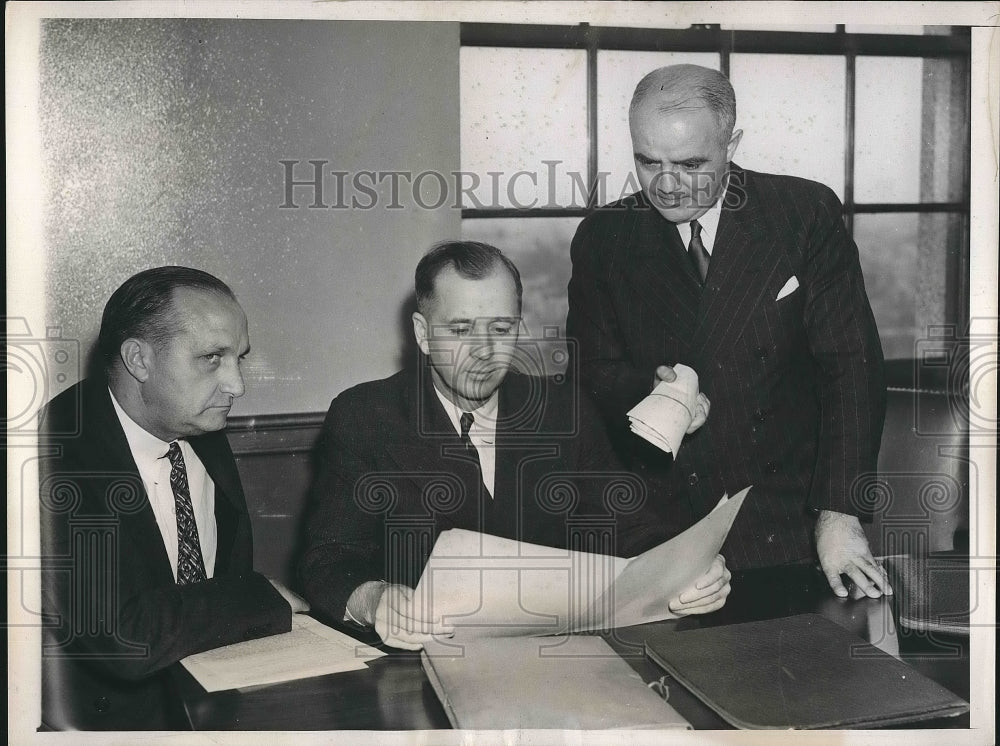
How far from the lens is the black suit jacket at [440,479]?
63.8 inches

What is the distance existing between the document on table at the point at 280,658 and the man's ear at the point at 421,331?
53 cm

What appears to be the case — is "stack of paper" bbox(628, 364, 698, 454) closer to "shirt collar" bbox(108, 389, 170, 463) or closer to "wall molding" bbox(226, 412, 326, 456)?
"wall molding" bbox(226, 412, 326, 456)

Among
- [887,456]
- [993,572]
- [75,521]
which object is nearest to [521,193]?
[887,456]

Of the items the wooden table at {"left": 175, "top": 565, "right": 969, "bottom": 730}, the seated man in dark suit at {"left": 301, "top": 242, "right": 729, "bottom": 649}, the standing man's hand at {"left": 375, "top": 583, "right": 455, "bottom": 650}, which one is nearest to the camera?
the wooden table at {"left": 175, "top": 565, "right": 969, "bottom": 730}

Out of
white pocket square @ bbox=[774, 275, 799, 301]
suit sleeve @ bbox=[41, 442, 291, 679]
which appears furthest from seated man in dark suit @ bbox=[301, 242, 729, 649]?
white pocket square @ bbox=[774, 275, 799, 301]

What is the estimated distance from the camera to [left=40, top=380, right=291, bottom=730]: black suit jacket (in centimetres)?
153

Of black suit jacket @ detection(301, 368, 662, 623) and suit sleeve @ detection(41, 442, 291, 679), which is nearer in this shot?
suit sleeve @ detection(41, 442, 291, 679)

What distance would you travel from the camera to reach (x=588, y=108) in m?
1.64

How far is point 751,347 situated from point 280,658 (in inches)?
40.2

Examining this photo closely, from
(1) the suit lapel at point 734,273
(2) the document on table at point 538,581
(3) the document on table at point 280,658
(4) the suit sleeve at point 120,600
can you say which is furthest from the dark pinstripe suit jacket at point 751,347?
(4) the suit sleeve at point 120,600

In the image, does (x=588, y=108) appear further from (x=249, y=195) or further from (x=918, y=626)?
(x=918, y=626)

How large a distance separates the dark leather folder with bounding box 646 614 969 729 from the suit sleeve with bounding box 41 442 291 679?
0.71 m

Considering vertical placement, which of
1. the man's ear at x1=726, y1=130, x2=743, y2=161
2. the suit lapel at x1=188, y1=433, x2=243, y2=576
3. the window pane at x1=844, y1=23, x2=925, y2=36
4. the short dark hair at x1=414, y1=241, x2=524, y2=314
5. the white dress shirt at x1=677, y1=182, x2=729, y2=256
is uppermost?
the window pane at x1=844, y1=23, x2=925, y2=36

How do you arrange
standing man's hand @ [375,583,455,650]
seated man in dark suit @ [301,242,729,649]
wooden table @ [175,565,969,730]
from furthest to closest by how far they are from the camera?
seated man in dark suit @ [301,242,729,649], standing man's hand @ [375,583,455,650], wooden table @ [175,565,969,730]
